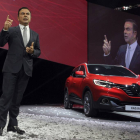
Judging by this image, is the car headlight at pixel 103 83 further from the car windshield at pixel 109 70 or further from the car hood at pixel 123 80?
the car windshield at pixel 109 70

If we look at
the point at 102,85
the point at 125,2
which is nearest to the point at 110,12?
the point at 125,2

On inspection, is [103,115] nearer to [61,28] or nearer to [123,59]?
[123,59]

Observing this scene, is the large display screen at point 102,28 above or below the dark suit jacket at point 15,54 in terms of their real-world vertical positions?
above

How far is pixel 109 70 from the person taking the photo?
909cm

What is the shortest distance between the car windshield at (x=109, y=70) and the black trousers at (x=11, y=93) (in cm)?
433

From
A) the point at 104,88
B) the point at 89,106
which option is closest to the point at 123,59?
the point at 89,106

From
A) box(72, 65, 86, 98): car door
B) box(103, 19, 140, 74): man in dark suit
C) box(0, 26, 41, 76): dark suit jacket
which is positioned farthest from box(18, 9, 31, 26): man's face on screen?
box(103, 19, 140, 74): man in dark suit

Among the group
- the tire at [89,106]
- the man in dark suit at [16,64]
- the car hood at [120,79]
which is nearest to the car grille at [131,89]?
the car hood at [120,79]

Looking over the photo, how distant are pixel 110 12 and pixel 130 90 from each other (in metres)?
6.10

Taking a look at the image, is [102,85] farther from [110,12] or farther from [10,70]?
[110,12]

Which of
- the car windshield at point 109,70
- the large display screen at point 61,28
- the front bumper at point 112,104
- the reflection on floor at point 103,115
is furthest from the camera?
the large display screen at point 61,28

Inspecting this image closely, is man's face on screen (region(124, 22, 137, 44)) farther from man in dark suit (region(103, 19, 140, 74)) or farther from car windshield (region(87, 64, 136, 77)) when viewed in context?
car windshield (region(87, 64, 136, 77))

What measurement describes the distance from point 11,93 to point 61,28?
817 cm

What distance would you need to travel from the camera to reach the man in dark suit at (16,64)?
4566mm
